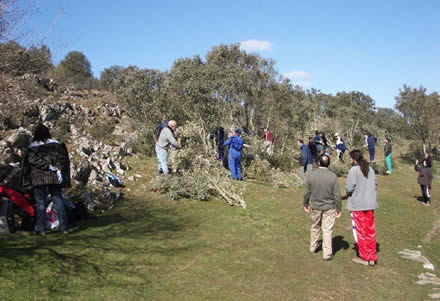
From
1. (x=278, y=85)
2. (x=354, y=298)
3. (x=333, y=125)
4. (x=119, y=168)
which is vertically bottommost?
(x=354, y=298)

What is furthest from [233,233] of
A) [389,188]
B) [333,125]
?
[333,125]

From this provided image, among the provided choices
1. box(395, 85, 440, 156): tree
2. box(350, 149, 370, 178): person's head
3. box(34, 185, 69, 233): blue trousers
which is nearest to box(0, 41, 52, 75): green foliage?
box(34, 185, 69, 233): blue trousers

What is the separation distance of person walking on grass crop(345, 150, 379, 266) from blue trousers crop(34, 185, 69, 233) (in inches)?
225

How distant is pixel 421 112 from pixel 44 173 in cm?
2544

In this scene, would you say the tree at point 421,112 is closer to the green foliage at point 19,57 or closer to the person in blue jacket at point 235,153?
the person in blue jacket at point 235,153

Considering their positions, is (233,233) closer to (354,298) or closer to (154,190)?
(354,298)

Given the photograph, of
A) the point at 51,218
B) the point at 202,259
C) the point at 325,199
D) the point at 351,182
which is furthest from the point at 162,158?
the point at 351,182

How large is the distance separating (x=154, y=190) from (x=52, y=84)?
2116cm

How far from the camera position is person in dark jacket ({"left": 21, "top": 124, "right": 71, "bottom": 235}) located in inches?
269

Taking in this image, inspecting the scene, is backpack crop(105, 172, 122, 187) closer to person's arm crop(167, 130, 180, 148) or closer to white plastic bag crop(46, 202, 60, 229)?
person's arm crop(167, 130, 180, 148)

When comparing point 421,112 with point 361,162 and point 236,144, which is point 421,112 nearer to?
point 236,144

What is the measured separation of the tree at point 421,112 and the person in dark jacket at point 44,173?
24.7 m

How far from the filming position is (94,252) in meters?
6.17

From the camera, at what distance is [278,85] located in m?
22.7
